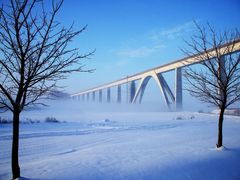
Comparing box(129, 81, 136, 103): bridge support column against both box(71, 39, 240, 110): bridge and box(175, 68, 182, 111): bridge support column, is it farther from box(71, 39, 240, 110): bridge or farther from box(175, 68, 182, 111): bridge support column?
box(175, 68, 182, 111): bridge support column

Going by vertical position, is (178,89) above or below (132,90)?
below

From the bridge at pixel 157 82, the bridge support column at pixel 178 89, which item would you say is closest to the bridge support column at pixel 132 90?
the bridge at pixel 157 82

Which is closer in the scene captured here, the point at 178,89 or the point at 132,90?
the point at 178,89

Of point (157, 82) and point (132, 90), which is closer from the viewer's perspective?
point (157, 82)

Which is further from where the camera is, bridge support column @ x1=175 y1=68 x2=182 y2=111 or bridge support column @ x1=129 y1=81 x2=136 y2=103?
bridge support column @ x1=129 y1=81 x2=136 y2=103

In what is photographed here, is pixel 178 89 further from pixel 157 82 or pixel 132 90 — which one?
pixel 132 90

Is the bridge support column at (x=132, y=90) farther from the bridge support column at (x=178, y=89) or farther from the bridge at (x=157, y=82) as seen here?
the bridge support column at (x=178, y=89)

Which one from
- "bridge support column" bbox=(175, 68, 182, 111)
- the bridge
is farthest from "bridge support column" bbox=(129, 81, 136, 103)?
"bridge support column" bbox=(175, 68, 182, 111)

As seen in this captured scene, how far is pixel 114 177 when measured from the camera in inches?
185

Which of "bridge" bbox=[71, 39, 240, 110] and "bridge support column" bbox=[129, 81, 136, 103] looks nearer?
"bridge" bbox=[71, 39, 240, 110]

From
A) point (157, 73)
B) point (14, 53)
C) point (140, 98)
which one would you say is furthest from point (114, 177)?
point (140, 98)

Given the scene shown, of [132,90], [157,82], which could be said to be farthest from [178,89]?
[132,90]

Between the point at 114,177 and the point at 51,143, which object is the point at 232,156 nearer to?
the point at 114,177

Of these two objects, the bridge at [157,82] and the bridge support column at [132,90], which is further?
the bridge support column at [132,90]
